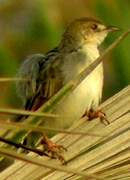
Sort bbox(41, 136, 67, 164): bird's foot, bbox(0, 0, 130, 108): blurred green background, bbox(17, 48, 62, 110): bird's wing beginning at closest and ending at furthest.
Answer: bbox(41, 136, 67, 164): bird's foot < bbox(17, 48, 62, 110): bird's wing < bbox(0, 0, 130, 108): blurred green background

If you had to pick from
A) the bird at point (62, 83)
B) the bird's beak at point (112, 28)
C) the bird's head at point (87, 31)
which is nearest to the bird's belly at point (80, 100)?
the bird at point (62, 83)

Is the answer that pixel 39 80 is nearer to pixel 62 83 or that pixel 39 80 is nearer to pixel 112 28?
pixel 62 83

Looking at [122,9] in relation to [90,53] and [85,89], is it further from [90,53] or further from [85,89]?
[85,89]

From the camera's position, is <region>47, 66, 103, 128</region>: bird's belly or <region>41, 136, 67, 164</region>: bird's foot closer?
<region>41, 136, 67, 164</region>: bird's foot

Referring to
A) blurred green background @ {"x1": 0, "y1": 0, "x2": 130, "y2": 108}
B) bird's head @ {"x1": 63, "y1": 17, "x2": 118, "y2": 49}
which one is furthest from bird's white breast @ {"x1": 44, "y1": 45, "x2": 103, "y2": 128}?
blurred green background @ {"x1": 0, "y1": 0, "x2": 130, "y2": 108}

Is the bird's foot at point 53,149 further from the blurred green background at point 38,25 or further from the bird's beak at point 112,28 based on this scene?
the blurred green background at point 38,25

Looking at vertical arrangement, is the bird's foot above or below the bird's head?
below

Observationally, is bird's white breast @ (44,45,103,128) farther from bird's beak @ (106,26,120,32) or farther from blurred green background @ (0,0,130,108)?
blurred green background @ (0,0,130,108)

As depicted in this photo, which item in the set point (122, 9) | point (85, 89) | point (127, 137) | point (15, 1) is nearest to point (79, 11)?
point (15, 1)
